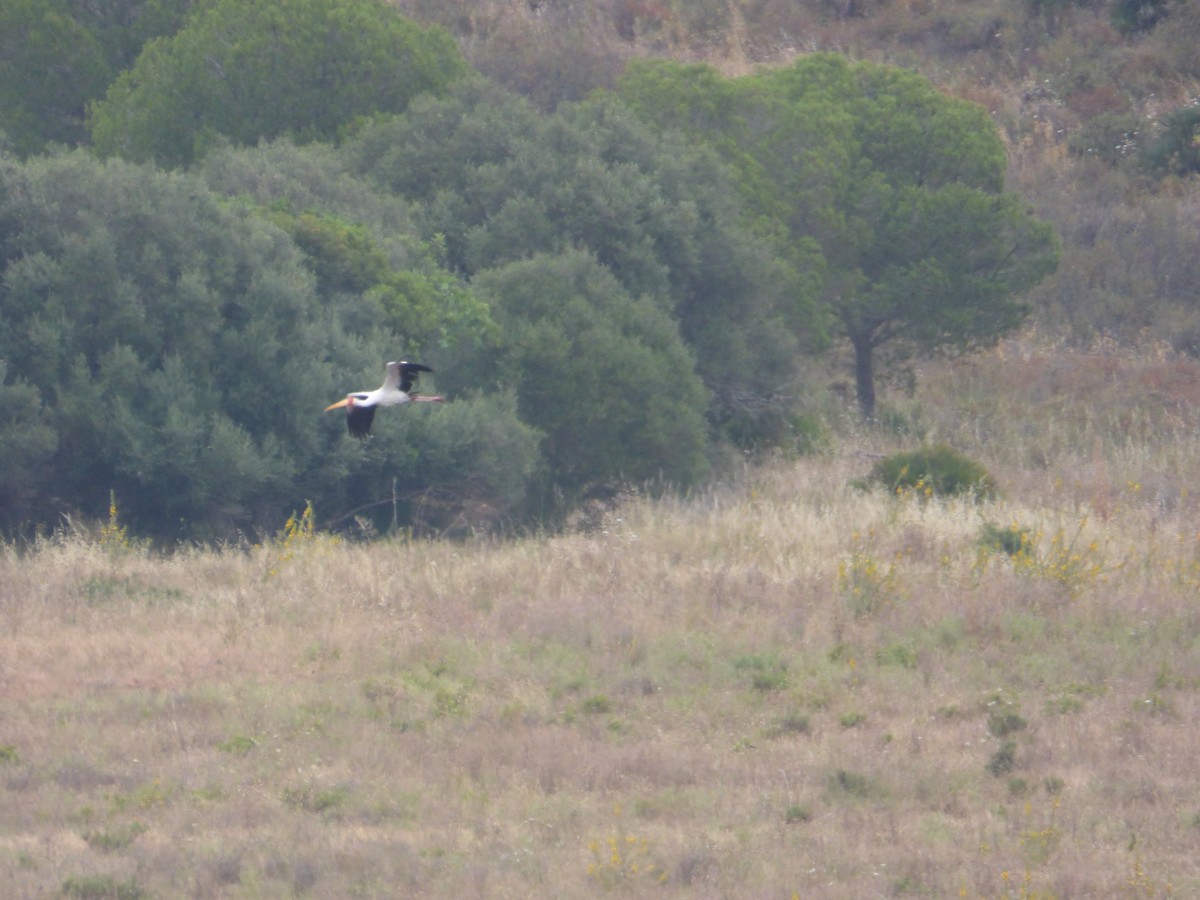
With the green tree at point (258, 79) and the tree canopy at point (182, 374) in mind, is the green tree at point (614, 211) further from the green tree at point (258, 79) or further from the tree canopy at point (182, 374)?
the tree canopy at point (182, 374)

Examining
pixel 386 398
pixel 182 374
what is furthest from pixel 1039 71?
pixel 386 398

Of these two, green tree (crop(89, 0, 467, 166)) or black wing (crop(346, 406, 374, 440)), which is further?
green tree (crop(89, 0, 467, 166))

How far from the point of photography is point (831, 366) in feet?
87.7

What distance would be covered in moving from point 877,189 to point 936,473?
8.93 meters

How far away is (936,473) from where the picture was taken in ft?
52.8

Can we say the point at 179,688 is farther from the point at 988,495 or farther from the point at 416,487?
the point at 988,495

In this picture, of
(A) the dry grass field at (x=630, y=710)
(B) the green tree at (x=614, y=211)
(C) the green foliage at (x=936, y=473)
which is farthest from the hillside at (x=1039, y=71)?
(A) the dry grass field at (x=630, y=710)

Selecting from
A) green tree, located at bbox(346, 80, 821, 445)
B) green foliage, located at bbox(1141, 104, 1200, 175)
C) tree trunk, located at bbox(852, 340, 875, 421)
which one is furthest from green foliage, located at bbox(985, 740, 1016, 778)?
tree trunk, located at bbox(852, 340, 875, 421)

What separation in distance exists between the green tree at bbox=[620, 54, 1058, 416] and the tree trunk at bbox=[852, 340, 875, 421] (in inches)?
1.3

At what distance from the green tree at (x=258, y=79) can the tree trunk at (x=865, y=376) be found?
8.36 meters

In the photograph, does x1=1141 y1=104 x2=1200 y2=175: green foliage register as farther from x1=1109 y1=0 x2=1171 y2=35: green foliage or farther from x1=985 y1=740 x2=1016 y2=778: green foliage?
x1=985 y1=740 x2=1016 y2=778: green foliage

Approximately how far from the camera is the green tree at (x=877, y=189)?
2294 cm

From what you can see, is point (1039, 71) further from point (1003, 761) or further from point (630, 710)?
point (1003, 761)

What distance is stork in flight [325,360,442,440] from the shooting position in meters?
7.70
